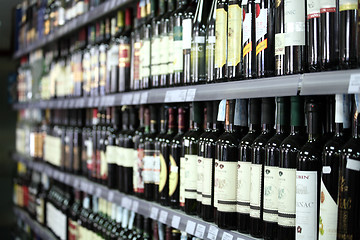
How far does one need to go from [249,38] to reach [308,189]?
0.57 m

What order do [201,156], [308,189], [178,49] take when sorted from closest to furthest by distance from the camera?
[308,189] → [201,156] → [178,49]

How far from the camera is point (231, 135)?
1.78m

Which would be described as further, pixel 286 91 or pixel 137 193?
pixel 137 193

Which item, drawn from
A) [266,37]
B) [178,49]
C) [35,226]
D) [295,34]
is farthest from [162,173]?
[35,226]

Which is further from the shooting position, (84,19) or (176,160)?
(84,19)

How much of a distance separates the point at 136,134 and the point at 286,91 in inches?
51.6

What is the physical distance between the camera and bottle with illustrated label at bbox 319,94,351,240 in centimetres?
131

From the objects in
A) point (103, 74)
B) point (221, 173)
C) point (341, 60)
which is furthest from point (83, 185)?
point (341, 60)

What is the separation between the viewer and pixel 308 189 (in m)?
1.38

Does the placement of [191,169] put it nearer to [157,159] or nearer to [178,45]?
[157,159]

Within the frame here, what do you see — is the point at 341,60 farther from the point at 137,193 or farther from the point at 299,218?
the point at 137,193

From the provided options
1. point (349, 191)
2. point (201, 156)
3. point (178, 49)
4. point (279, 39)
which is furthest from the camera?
point (178, 49)

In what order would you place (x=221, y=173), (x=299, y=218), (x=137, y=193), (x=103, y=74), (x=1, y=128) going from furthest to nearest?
(x=1, y=128), (x=103, y=74), (x=137, y=193), (x=221, y=173), (x=299, y=218)

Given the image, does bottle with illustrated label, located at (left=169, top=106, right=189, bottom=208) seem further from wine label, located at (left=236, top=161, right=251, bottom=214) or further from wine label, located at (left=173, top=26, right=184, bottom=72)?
wine label, located at (left=236, top=161, right=251, bottom=214)
